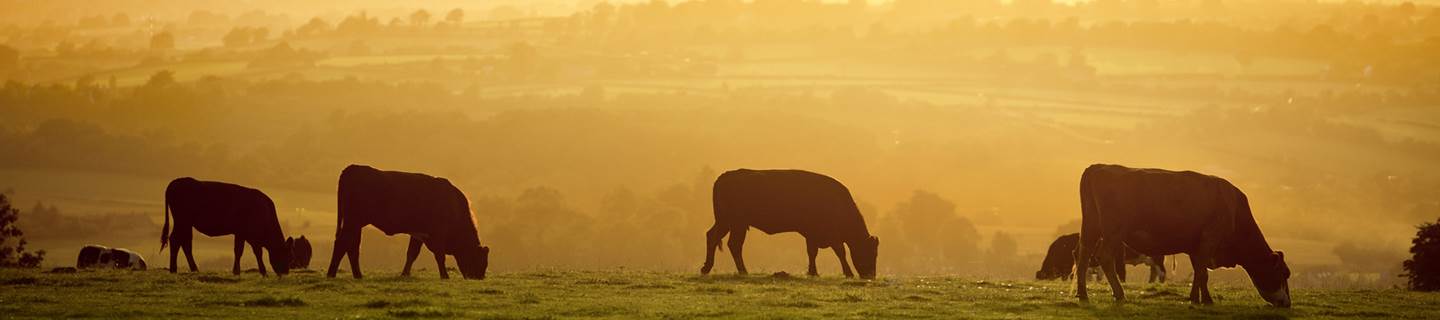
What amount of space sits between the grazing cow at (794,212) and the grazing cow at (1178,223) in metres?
9.23

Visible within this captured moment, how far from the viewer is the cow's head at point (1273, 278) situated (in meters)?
25.6

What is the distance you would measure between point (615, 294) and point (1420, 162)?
453ft

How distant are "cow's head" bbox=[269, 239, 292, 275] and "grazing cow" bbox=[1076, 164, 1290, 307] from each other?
1532cm

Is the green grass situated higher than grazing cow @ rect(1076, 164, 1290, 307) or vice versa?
grazing cow @ rect(1076, 164, 1290, 307)

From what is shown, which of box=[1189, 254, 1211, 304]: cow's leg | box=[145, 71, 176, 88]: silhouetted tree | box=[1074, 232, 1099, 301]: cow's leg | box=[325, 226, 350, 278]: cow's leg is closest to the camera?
box=[1189, 254, 1211, 304]: cow's leg

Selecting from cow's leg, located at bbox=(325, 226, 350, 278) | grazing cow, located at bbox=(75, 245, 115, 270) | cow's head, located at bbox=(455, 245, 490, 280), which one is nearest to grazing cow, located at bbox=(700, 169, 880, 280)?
cow's head, located at bbox=(455, 245, 490, 280)

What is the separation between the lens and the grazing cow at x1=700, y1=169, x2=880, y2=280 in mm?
34656

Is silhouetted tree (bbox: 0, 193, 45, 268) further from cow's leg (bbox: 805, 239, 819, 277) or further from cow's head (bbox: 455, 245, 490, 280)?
cow's leg (bbox: 805, 239, 819, 277)

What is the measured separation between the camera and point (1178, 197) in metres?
25.5

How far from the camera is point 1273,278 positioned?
25656 mm

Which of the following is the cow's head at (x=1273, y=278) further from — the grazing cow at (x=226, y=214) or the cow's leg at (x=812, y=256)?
the grazing cow at (x=226, y=214)

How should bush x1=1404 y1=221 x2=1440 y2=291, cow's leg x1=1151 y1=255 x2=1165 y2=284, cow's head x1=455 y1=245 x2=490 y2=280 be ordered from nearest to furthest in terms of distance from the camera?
cow's head x1=455 y1=245 x2=490 y2=280 < bush x1=1404 y1=221 x2=1440 y2=291 < cow's leg x1=1151 y1=255 x2=1165 y2=284

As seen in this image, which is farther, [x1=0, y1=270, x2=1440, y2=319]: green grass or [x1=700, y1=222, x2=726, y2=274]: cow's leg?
[x1=700, y1=222, x2=726, y2=274]: cow's leg

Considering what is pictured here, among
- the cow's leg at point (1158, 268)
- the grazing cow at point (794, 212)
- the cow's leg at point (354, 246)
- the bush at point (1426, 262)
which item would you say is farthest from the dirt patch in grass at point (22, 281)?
the bush at point (1426, 262)
